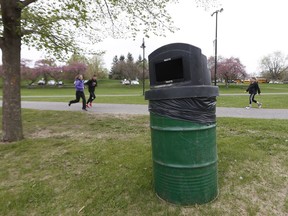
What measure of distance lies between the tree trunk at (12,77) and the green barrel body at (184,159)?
4266mm

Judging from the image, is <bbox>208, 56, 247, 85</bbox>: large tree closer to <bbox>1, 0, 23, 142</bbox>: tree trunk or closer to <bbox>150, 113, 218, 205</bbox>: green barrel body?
<bbox>1, 0, 23, 142</bbox>: tree trunk

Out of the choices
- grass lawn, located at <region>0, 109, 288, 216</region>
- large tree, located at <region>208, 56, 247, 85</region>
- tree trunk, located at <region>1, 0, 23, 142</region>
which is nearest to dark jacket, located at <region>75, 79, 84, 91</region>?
grass lawn, located at <region>0, 109, 288, 216</region>

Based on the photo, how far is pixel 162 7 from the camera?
7105mm

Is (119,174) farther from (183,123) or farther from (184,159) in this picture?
(183,123)

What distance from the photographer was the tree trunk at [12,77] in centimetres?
578

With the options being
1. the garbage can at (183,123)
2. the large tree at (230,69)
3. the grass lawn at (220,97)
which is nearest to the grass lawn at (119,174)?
the garbage can at (183,123)

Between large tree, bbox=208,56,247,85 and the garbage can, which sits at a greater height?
large tree, bbox=208,56,247,85

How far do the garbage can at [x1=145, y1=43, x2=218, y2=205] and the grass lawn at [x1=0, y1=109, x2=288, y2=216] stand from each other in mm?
303

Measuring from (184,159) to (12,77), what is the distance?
4.85 meters

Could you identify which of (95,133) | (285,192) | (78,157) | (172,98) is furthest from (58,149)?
(285,192)

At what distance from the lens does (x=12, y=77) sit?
5.96m

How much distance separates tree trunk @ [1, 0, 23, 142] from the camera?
578cm

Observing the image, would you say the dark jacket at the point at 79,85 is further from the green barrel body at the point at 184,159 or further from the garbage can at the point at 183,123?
the green barrel body at the point at 184,159

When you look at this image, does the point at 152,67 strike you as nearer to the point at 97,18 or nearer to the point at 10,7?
the point at 10,7
